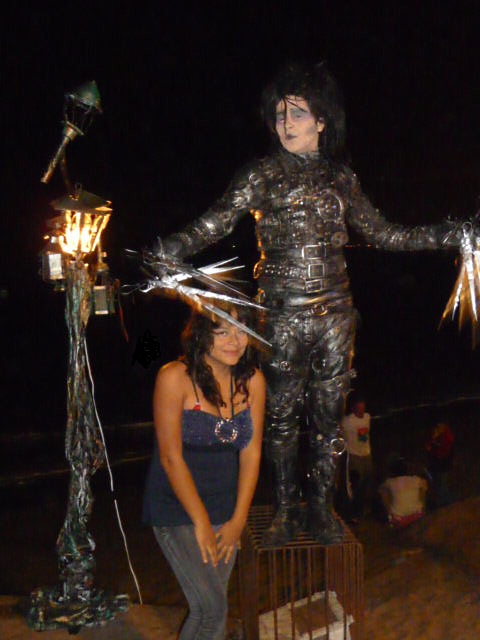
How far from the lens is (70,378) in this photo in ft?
14.8

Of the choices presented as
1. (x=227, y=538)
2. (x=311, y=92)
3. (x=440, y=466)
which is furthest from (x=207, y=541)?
(x=440, y=466)

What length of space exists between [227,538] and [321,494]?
21.7 inches

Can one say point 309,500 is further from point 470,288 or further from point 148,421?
point 148,421

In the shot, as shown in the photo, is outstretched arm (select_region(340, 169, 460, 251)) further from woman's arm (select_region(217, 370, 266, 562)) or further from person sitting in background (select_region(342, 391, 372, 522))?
person sitting in background (select_region(342, 391, 372, 522))

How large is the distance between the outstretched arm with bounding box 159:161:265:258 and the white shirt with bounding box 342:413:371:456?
4.35 metres

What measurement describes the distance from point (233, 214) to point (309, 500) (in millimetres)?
1296

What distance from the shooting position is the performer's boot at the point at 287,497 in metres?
3.17

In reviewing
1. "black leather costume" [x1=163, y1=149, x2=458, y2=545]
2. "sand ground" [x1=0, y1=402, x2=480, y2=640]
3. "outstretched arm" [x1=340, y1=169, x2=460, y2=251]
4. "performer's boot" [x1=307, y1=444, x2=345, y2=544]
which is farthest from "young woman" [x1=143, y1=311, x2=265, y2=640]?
"sand ground" [x1=0, y1=402, x2=480, y2=640]

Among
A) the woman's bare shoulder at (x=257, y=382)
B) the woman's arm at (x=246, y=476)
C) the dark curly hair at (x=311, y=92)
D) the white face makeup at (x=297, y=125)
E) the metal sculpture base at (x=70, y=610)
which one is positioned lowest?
the metal sculpture base at (x=70, y=610)

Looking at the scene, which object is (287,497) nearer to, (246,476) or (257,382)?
(246,476)

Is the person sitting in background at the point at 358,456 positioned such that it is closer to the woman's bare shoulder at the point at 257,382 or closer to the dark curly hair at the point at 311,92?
the woman's bare shoulder at the point at 257,382

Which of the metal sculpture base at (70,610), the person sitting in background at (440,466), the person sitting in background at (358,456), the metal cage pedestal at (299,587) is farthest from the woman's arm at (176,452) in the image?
the person sitting in background at (440,466)

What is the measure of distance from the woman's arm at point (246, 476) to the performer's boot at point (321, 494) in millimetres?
398

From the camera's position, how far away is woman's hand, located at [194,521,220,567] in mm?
2752
